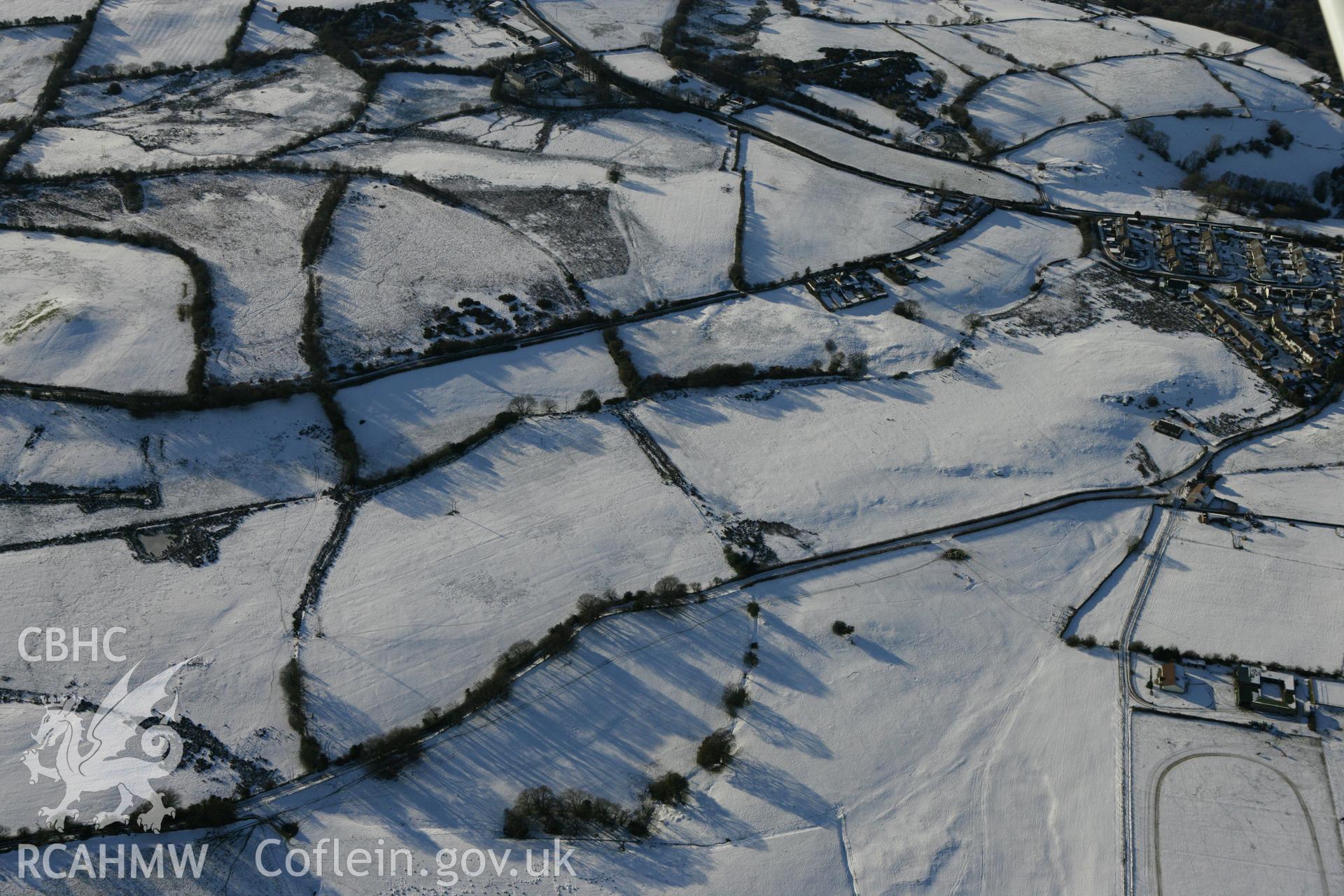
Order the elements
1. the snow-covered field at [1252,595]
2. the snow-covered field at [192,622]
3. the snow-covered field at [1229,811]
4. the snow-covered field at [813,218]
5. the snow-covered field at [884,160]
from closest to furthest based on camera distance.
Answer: the snow-covered field at [1229,811] → the snow-covered field at [192,622] → the snow-covered field at [1252,595] → the snow-covered field at [813,218] → the snow-covered field at [884,160]

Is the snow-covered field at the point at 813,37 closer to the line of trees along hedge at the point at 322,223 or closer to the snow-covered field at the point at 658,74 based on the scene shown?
the snow-covered field at the point at 658,74

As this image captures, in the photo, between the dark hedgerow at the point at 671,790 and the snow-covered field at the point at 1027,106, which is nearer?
the dark hedgerow at the point at 671,790

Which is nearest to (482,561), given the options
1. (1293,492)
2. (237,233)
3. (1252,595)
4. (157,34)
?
(237,233)

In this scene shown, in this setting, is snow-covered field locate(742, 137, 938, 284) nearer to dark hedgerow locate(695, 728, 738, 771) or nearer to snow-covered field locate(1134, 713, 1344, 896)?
dark hedgerow locate(695, 728, 738, 771)

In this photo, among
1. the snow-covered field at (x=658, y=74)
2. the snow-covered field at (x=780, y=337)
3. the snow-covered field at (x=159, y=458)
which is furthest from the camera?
the snow-covered field at (x=658, y=74)

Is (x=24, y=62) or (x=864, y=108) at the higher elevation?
(x=864, y=108)

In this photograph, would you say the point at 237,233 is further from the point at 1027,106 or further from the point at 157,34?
the point at 1027,106

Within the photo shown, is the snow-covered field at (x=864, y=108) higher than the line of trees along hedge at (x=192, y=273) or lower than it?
higher

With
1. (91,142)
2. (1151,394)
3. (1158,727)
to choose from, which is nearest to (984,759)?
(1158,727)

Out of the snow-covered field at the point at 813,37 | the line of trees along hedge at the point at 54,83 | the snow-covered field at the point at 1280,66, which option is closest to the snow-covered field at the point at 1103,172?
the snow-covered field at the point at 813,37
